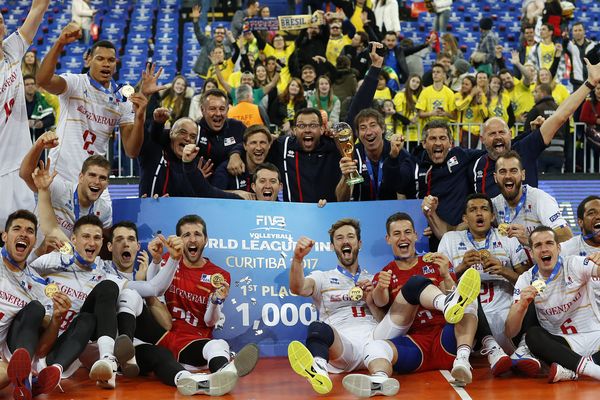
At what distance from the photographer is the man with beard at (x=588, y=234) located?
8.53 m

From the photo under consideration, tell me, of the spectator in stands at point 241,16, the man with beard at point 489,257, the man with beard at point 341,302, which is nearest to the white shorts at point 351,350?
the man with beard at point 341,302

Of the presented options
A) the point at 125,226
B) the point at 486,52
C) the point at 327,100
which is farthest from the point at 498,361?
the point at 486,52

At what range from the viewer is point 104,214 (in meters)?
9.04

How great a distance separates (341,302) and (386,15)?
38.2 feet

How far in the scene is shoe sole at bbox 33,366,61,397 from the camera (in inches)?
284

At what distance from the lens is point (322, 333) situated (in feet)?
25.9

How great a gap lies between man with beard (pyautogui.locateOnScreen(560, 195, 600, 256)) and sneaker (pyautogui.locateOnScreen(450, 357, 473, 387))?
1.52 metres

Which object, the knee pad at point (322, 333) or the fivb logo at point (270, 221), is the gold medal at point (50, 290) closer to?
the knee pad at point (322, 333)

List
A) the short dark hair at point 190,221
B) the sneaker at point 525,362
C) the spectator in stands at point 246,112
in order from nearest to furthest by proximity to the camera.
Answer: the sneaker at point 525,362, the short dark hair at point 190,221, the spectator in stands at point 246,112

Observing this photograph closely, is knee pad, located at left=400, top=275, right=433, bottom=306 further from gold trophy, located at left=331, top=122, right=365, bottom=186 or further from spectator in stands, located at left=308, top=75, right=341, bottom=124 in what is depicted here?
spectator in stands, located at left=308, top=75, right=341, bottom=124

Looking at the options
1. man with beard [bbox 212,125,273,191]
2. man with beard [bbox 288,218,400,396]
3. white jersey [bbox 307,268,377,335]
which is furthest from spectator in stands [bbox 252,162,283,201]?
white jersey [bbox 307,268,377,335]

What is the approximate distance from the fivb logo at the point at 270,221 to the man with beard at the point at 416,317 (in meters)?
1.28

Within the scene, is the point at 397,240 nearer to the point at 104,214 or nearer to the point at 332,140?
the point at 332,140

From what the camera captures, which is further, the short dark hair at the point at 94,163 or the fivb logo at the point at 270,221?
the fivb logo at the point at 270,221
